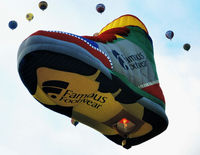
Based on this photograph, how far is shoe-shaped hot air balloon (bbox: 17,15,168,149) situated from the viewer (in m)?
15.2

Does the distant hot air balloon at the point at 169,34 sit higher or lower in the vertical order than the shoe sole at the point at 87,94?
lower

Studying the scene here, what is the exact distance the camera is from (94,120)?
18.7 metres

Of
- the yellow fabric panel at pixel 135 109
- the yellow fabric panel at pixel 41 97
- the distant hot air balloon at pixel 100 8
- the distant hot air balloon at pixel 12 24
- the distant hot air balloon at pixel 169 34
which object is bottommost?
the distant hot air balloon at pixel 169 34

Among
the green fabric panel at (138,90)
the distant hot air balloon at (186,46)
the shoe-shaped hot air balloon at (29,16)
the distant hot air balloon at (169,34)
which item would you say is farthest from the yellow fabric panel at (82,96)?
the shoe-shaped hot air balloon at (29,16)

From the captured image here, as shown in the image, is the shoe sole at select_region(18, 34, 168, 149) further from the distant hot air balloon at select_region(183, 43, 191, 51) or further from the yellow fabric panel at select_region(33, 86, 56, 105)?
the distant hot air balloon at select_region(183, 43, 191, 51)

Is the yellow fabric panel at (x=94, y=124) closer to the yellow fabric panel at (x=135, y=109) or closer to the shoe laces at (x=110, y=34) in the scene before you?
the yellow fabric panel at (x=135, y=109)

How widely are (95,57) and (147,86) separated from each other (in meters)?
3.70

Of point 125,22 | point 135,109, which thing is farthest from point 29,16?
point 135,109

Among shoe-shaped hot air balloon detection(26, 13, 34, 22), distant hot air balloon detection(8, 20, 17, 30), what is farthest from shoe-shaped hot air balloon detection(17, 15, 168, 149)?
shoe-shaped hot air balloon detection(26, 13, 34, 22)

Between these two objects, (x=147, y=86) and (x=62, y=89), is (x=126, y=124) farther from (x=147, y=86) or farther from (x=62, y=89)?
(x=62, y=89)

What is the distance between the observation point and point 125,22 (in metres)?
21.3

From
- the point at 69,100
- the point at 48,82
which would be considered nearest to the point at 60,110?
the point at 69,100

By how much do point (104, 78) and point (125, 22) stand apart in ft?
19.1

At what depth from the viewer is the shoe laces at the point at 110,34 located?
1835 cm
